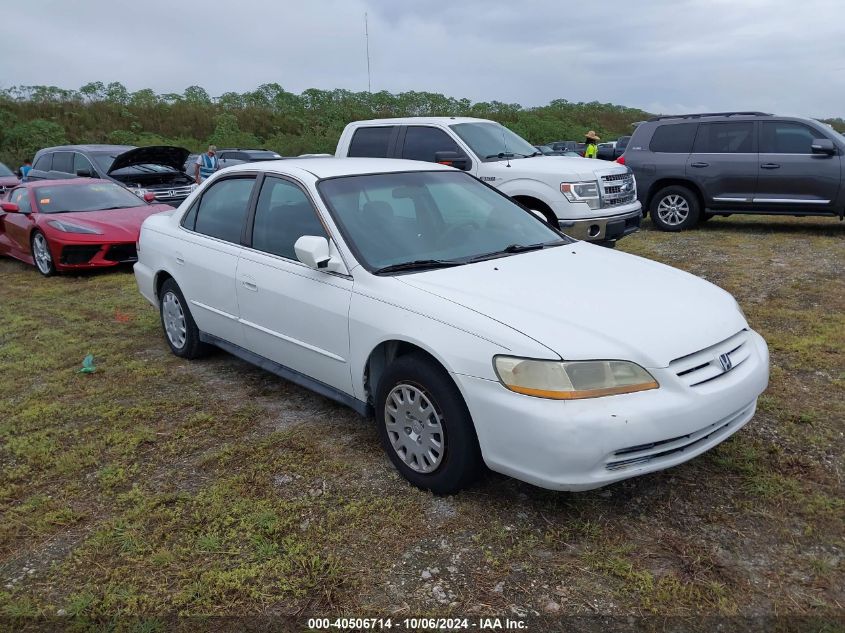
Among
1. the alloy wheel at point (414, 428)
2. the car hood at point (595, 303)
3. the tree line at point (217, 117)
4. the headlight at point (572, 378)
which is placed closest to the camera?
the headlight at point (572, 378)

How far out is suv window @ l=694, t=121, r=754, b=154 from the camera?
1050 cm

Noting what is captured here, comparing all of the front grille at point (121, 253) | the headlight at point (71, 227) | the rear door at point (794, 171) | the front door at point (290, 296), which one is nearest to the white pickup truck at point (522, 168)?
the rear door at point (794, 171)

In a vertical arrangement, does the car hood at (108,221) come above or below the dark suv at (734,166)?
below

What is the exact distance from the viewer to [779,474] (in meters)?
3.45

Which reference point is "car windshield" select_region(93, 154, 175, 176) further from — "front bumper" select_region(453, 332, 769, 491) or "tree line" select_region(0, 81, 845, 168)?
"tree line" select_region(0, 81, 845, 168)

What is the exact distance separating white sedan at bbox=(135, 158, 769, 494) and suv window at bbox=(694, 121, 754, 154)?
7.42 metres

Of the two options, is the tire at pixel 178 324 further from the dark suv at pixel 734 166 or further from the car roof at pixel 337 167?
the dark suv at pixel 734 166

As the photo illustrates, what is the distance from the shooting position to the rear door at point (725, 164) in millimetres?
10438

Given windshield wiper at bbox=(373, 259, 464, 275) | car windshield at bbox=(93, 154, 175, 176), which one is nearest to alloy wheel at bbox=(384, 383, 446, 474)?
windshield wiper at bbox=(373, 259, 464, 275)

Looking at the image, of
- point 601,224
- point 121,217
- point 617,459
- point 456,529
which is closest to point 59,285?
point 121,217

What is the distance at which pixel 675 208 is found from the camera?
1114 centimetres

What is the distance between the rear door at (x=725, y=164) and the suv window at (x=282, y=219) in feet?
27.3

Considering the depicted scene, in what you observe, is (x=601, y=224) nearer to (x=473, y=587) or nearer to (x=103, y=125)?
(x=473, y=587)

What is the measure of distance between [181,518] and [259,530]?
410 mm
